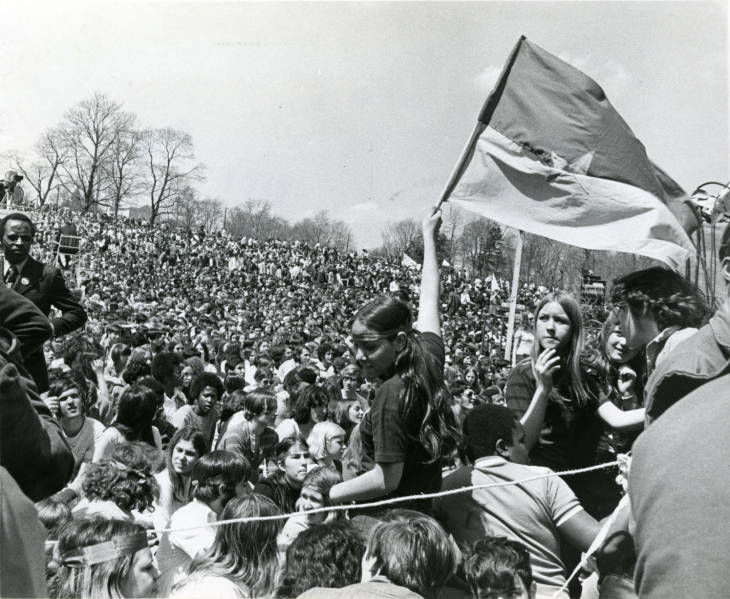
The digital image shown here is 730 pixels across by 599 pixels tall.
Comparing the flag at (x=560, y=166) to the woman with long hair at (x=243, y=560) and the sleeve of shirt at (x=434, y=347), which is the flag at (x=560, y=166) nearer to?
the sleeve of shirt at (x=434, y=347)

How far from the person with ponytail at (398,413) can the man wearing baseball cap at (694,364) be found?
143 cm

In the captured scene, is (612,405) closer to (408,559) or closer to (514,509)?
(514,509)

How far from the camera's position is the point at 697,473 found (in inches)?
48.9

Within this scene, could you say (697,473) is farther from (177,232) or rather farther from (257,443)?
(177,232)

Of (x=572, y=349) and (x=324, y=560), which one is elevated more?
(x=572, y=349)

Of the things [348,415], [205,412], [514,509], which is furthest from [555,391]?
[205,412]

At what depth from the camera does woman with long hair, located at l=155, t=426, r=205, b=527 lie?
495 centimetres

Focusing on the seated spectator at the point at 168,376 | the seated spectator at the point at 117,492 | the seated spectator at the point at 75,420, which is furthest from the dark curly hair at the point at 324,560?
the seated spectator at the point at 168,376

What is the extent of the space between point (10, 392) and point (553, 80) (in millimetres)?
3248

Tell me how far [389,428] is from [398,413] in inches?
2.6

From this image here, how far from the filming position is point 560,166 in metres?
4.10

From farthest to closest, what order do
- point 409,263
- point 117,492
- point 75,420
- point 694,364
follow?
point 409,263 < point 75,420 < point 117,492 < point 694,364

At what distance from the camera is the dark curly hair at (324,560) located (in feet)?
9.62

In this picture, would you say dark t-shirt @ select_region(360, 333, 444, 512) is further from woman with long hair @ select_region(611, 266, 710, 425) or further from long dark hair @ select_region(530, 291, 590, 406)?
woman with long hair @ select_region(611, 266, 710, 425)
